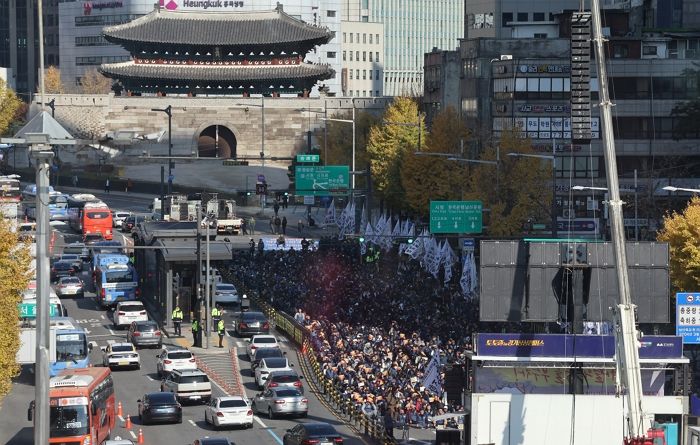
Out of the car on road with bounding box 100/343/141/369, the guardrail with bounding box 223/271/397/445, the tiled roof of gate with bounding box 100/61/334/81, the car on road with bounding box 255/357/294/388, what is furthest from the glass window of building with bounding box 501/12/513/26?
the car on road with bounding box 255/357/294/388

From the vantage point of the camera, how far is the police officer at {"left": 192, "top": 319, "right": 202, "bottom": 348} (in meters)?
72.6

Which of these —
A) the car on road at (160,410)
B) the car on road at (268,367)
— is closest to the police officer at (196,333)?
the car on road at (268,367)

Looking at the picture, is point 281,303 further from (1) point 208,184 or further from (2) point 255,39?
(2) point 255,39

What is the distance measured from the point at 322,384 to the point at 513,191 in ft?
101

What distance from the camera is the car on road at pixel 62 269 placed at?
298 ft

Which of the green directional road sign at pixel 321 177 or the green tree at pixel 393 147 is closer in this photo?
the green directional road sign at pixel 321 177

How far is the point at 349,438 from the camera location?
5391cm

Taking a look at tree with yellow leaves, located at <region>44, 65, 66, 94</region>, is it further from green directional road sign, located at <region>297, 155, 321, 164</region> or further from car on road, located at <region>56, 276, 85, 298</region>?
car on road, located at <region>56, 276, 85, 298</region>

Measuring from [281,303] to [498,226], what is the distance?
15.8m

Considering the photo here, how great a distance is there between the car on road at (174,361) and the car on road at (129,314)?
478 inches

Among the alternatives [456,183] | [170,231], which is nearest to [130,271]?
[170,231]

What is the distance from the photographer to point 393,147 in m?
115

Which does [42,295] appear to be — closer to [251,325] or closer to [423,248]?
[251,325]

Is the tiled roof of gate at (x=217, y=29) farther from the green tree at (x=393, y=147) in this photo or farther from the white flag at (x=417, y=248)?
the white flag at (x=417, y=248)
